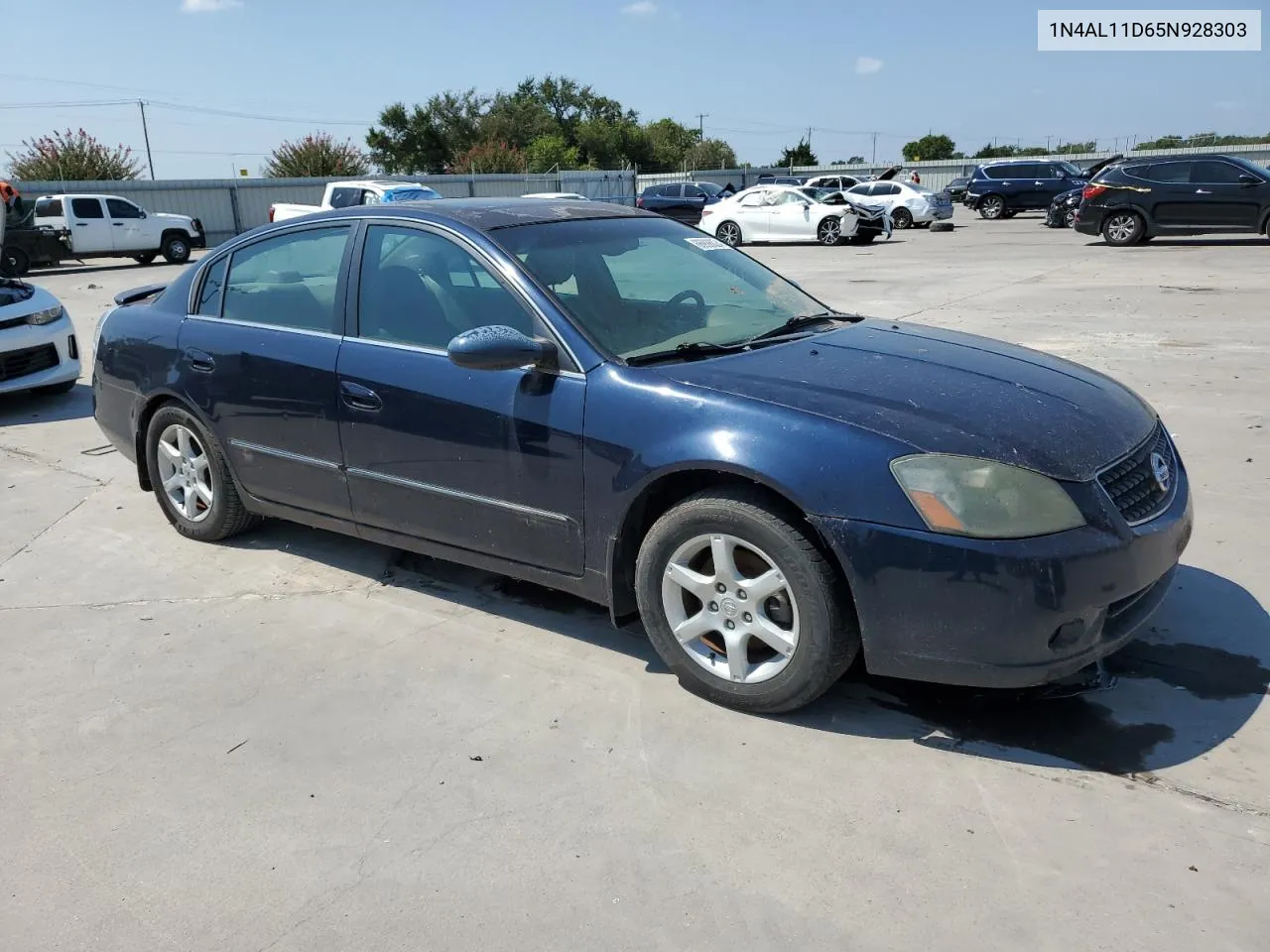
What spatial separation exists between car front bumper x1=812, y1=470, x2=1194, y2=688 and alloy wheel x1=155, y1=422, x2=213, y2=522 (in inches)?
130

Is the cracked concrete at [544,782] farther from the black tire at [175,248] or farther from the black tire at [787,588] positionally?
the black tire at [175,248]

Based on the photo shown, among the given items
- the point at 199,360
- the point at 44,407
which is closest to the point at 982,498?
the point at 199,360

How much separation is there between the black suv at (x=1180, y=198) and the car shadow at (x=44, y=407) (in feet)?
59.0

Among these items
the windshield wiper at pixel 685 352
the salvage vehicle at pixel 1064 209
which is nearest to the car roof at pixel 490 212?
the windshield wiper at pixel 685 352

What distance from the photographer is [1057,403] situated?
3.48 metres

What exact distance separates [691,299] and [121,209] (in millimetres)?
25201

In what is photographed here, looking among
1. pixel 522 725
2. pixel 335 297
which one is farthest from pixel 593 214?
pixel 522 725

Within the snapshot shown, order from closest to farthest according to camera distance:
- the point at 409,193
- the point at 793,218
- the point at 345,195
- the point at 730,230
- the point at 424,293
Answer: the point at 424,293 < the point at 409,193 < the point at 345,195 < the point at 793,218 < the point at 730,230

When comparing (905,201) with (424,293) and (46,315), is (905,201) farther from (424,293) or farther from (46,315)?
(424,293)

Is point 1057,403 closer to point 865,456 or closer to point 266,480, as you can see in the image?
point 865,456

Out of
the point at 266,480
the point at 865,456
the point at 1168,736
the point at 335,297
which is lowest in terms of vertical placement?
the point at 1168,736

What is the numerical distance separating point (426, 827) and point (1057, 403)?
7.73 ft

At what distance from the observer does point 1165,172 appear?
1950 centimetres

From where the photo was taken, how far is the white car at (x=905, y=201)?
98.9 ft
